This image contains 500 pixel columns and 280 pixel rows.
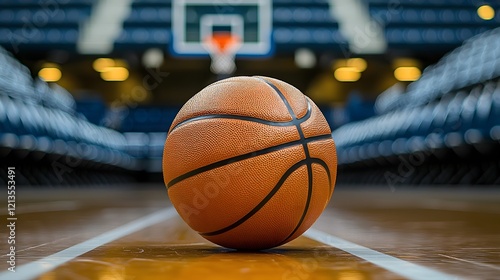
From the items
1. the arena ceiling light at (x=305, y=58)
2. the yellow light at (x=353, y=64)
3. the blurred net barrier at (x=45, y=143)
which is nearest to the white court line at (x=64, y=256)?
the blurred net barrier at (x=45, y=143)

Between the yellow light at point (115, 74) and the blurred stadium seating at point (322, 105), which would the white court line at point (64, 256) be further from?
the yellow light at point (115, 74)

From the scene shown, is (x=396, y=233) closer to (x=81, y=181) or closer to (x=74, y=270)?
(x=74, y=270)

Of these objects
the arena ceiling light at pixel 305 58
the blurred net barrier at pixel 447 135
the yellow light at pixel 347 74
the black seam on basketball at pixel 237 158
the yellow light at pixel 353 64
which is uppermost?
the yellow light at pixel 347 74

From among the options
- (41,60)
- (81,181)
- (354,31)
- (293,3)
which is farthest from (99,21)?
(81,181)

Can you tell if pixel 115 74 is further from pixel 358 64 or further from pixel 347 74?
pixel 358 64

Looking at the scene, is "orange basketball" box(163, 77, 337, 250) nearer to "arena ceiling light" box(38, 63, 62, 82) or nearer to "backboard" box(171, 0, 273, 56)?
"backboard" box(171, 0, 273, 56)

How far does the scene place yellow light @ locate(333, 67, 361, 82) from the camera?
2673 centimetres

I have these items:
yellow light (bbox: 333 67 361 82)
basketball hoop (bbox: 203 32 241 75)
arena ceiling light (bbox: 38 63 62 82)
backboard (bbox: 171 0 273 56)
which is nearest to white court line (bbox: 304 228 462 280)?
basketball hoop (bbox: 203 32 241 75)

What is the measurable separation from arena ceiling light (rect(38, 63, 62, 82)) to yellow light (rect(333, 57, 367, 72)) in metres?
10.4

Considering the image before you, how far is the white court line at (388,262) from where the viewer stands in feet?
5.54

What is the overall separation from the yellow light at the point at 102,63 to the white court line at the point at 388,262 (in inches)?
930

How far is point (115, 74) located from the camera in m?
27.0

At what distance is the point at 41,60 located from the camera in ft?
83.7

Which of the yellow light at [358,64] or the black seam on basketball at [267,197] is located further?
the yellow light at [358,64]
